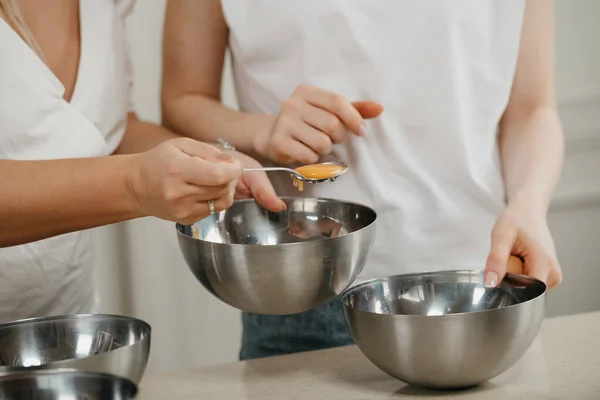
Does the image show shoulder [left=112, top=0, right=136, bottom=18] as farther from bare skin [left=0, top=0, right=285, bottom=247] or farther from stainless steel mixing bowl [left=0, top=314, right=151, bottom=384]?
stainless steel mixing bowl [left=0, top=314, right=151, bottom=384]

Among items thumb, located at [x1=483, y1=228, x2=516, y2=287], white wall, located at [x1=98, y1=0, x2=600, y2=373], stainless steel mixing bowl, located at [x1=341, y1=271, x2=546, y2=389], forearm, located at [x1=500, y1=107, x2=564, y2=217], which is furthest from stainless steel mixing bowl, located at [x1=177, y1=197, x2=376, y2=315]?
white wall, located at [x1=98, y1=0, x2=600, y2=373]

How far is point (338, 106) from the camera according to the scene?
1214 mm

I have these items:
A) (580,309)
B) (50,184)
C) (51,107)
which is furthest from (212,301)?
(50,184)

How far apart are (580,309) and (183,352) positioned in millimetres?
1296

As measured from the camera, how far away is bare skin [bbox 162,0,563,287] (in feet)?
3.99

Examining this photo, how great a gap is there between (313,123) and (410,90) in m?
0.18

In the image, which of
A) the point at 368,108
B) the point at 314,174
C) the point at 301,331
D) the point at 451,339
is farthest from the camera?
the point at 301,331

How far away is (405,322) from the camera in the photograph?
3.01ft

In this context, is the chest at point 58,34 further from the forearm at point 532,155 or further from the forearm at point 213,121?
the forearm at point 532,155

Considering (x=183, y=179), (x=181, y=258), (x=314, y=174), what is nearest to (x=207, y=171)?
(x=183, y=179)

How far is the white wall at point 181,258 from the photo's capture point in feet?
8.13

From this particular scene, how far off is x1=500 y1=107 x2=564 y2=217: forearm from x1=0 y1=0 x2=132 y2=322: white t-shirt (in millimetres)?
632

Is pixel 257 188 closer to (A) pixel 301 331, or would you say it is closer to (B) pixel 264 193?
(B) pixel 264 193

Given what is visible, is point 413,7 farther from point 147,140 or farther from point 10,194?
point 10,194
